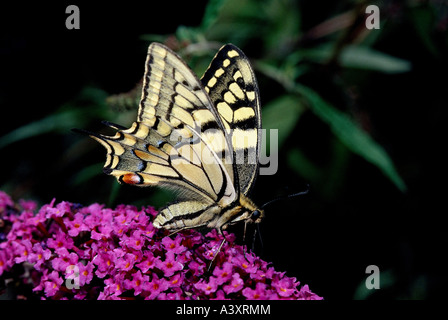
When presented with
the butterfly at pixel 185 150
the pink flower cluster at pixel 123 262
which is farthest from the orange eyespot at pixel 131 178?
the pink flower cluster at pixel 123 262

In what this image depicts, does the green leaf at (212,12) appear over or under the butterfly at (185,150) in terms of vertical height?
over

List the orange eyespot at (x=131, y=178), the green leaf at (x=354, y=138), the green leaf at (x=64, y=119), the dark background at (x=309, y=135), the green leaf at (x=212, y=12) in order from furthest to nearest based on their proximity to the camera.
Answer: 1. the dark background at (x=309, y=135)
2. the green leaf at (x=64, y=119)
3. the green leaf at (x=212, y=12)
4. the green leaf at (x=354, y=138)
5. the orange eyespot at (x=131, y=178)

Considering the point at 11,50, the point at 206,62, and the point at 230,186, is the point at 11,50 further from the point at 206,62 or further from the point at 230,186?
the point at 230,186

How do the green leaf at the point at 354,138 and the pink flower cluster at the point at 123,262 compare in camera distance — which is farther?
the green leaf at the point at 354,138

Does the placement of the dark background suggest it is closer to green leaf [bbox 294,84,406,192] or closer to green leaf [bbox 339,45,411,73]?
green leaf [bbox 339,45,411,73]

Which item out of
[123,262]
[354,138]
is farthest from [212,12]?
[123,262]

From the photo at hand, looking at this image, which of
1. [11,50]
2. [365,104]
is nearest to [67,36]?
[11,50]

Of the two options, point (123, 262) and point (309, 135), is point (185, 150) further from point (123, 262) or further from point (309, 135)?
point (309, 135)

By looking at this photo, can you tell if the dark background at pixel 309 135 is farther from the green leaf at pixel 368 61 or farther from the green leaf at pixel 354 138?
the green leaf at pixel 354 138
